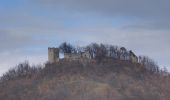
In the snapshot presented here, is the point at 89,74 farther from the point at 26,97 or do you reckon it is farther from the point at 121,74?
the point at 26,97

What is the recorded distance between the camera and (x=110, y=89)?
99625 millimetres

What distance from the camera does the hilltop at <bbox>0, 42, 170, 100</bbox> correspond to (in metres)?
98.9

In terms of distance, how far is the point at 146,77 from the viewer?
351 ft

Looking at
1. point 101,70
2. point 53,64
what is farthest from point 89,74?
point 53,64

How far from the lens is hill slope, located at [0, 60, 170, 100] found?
98.6 metres

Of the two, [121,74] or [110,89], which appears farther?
[121,74]

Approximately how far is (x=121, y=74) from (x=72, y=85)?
1027 cm

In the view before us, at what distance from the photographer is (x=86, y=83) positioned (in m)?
103

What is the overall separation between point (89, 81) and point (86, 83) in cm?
161

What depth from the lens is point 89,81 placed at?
104 metres

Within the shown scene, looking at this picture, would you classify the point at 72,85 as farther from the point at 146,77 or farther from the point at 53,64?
the point at 146,77

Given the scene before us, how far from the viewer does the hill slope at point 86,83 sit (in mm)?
98625

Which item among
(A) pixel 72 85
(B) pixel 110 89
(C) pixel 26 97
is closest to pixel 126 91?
(B) pixel 110 89

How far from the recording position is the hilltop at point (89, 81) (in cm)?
9894
